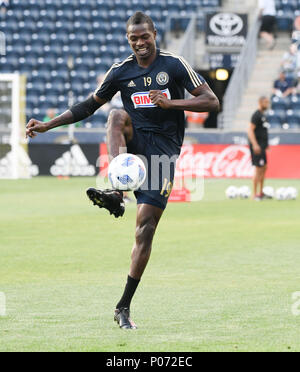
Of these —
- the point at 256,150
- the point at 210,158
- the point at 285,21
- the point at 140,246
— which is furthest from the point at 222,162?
the point at 140,246

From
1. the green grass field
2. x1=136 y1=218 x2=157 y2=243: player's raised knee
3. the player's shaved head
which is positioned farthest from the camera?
x1=136 y1=218 x2=157 y2=243: player's raised knee

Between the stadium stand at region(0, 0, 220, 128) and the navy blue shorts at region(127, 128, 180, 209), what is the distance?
26467 mm

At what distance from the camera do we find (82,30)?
3625 centimetres

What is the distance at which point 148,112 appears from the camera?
22.8 ft

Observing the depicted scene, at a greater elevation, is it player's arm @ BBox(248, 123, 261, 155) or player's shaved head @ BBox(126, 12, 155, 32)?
player's shaved head @ BBox(126, 12, 155, 32)

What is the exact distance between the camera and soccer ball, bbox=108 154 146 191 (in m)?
6.54

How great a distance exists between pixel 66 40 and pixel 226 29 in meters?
6.29

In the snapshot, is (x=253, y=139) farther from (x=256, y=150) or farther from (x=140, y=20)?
(x=140, y=20)

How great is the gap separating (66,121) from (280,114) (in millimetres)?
26707

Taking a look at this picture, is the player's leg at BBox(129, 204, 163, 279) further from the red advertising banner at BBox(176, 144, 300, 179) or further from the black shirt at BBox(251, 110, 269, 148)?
the red advertising banner at BBox(176, 144, 300, 179)

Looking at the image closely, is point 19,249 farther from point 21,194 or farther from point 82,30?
point 82,30

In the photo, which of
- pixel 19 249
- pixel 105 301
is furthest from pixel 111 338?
pixel 19 249

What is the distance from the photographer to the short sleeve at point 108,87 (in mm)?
7066

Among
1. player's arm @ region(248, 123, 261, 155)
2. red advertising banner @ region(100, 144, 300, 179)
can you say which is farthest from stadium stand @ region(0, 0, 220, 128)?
player's arm @ region(248, 123, 261, 155)
